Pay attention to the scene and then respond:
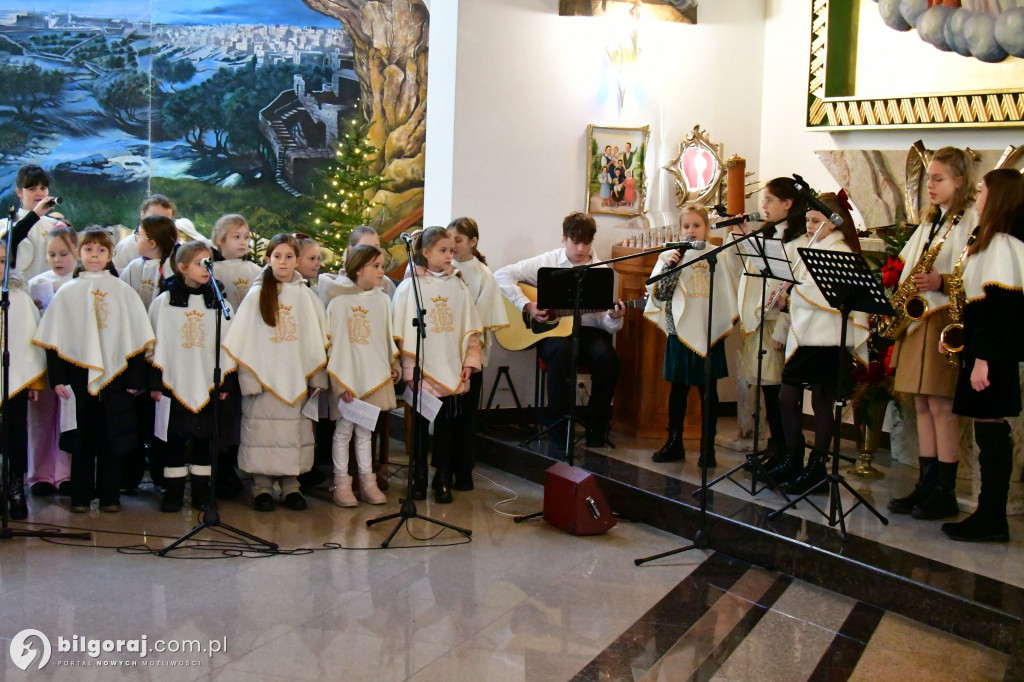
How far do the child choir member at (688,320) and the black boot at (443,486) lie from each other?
128 centimetres

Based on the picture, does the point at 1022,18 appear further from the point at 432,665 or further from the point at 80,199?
the point at 80,199

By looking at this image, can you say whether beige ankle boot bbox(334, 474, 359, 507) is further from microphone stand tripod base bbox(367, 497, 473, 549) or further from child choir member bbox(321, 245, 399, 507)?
microphone stand tripod base bbox(367, 497, 473, 549)

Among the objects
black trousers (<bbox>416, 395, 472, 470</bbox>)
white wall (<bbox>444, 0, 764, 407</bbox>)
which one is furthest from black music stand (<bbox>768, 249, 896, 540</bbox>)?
white wall (<bbox>444, 0, 764, 407</bbox>)

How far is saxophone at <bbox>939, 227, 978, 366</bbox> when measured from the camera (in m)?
4.98

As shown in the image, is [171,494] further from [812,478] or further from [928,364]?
[928,364]

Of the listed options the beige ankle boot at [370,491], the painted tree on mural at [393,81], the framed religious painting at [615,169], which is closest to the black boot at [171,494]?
the beige ankle boot at [370,491]

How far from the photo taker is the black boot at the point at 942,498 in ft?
17.1

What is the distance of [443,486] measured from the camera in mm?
6035

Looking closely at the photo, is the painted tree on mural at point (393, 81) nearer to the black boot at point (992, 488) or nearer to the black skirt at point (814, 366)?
the black skirt at point (814, 366)

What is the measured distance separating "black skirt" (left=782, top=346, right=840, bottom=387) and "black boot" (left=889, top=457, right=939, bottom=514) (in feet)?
2.01

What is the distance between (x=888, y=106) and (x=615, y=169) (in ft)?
6.32

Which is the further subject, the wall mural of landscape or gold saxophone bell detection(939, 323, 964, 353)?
the wall mural of landscape

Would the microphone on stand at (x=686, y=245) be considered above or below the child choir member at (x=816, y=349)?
above

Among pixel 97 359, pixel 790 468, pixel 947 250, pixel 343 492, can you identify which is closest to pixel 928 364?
pixel 947 250
